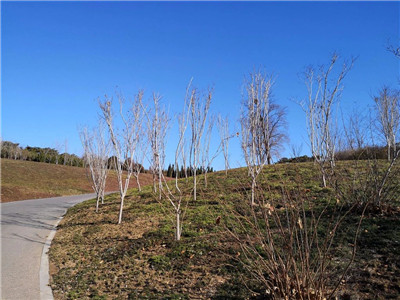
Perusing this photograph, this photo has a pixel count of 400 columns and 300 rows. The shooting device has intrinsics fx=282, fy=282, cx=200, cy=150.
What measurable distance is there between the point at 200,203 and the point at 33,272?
18.1ft

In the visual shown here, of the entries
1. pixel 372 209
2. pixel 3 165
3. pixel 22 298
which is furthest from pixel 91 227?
pixel 3 165

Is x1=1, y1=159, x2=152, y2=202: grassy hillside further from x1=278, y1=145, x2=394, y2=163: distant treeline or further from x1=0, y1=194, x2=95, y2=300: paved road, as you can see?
x1=278, y1=145, x2=394, y2=163: distant treeline

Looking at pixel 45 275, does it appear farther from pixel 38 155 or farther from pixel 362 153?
pixel 38 155

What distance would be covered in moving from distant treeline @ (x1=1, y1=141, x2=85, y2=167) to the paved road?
3605 centimetres

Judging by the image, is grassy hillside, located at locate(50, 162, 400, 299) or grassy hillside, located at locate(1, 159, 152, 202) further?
grassy hillside, located at locate(1, 159, 152, 202)

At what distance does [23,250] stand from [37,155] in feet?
152

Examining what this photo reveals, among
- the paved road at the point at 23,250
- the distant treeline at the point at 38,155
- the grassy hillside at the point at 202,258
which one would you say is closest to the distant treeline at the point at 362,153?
the grassy hillside at the point at 202,258

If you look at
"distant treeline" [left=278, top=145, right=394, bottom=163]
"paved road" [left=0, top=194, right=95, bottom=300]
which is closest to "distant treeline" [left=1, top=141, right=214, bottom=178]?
"distant treeline" [left=278, top=145, right=394, bottom=163]

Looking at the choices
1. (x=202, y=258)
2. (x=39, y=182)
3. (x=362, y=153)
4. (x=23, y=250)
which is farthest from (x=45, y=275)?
(x=39, y=182)

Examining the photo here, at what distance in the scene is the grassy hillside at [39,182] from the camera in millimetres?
22438

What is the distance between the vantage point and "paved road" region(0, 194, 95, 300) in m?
4.74

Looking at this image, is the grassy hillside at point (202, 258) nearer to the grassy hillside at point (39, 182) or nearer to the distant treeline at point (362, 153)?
the distant treeline at point (362, 153)

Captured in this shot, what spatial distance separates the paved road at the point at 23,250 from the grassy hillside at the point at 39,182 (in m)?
10.1

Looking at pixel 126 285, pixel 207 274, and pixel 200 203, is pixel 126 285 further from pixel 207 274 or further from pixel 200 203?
pixel 200 203
